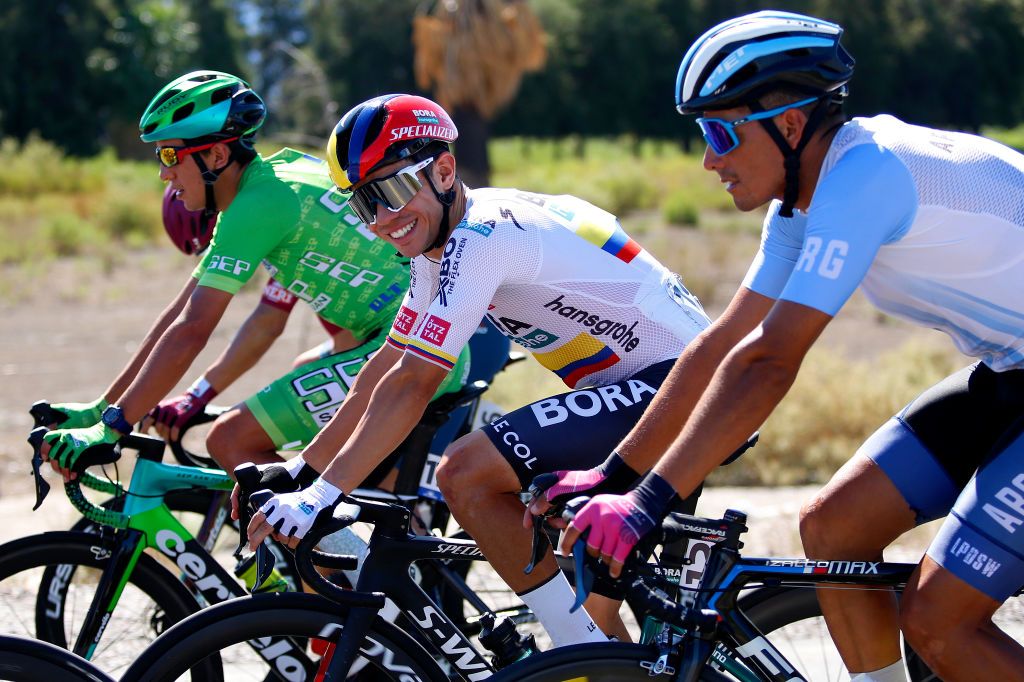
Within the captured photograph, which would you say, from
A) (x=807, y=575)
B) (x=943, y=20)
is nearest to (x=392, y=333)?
(x=807, y=575)

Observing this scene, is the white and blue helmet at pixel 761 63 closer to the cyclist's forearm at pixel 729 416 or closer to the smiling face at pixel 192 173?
the cyclist's forearm at pixel 729 416

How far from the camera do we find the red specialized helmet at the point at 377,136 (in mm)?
3479

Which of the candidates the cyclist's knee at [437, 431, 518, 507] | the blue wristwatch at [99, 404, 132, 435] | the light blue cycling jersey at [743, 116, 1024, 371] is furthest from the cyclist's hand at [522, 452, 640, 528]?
the blue wristwatch at [99, 404, 132, 435]

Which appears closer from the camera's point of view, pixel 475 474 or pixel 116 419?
pixel 475 474

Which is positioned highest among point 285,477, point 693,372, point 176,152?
point 176,152

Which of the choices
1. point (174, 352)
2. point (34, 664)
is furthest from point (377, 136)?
point (34, 664)

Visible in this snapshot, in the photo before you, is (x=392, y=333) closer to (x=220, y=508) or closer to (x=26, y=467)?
(x=220, y=508)

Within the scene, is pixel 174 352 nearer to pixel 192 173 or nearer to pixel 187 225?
pixel 192 173

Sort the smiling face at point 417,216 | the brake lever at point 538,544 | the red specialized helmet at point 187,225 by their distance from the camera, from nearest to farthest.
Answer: the brake lever at point 538,544, the smiling face at point 417,216, the red specialized helmet at point 187,225

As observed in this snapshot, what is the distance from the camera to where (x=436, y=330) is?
3.26 metres

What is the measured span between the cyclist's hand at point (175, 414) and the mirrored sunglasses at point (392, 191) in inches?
57.9

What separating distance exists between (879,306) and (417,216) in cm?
140

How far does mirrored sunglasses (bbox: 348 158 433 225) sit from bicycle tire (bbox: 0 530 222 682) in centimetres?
143

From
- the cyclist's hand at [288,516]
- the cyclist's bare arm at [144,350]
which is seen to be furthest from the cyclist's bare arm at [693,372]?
the cyclist's bare arm at [144,350]
